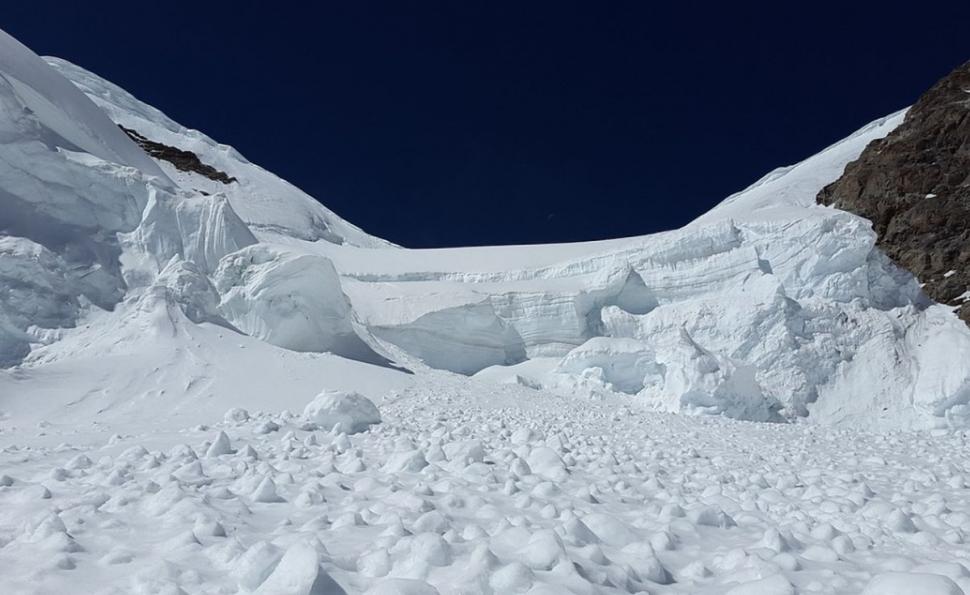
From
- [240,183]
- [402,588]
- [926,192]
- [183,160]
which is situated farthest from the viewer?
[183,160]

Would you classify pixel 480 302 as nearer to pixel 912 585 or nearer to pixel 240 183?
pixel 912 585

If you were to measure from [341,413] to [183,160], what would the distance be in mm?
59190

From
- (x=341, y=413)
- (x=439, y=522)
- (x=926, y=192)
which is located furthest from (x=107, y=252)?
(x=926, y=192)

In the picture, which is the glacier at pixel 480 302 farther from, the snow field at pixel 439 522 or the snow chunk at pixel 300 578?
the snow chunk at pixel 300 578

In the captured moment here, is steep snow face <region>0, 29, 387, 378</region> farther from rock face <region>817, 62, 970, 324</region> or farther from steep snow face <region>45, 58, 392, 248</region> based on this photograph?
steep snow face <region>45, 58, 392, 248</region>

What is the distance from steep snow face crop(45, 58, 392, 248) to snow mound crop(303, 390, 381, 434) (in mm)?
34897

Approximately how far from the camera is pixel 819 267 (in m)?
22.7

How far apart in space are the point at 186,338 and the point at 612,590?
12505 millimetres

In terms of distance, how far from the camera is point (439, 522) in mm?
3158

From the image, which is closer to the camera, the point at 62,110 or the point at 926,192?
the point at 62,110

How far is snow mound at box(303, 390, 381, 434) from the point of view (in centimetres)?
752

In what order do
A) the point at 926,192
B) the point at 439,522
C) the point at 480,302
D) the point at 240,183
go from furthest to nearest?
the point at 240,183 < the point at 926,192 < the point at 480,302 < the point at 439,522

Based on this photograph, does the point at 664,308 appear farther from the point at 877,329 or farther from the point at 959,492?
the point at 959,492

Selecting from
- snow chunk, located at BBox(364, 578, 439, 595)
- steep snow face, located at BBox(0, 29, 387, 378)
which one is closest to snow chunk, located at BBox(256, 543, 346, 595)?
snow chunk, located at BBox(364, 578, 439, 595)
